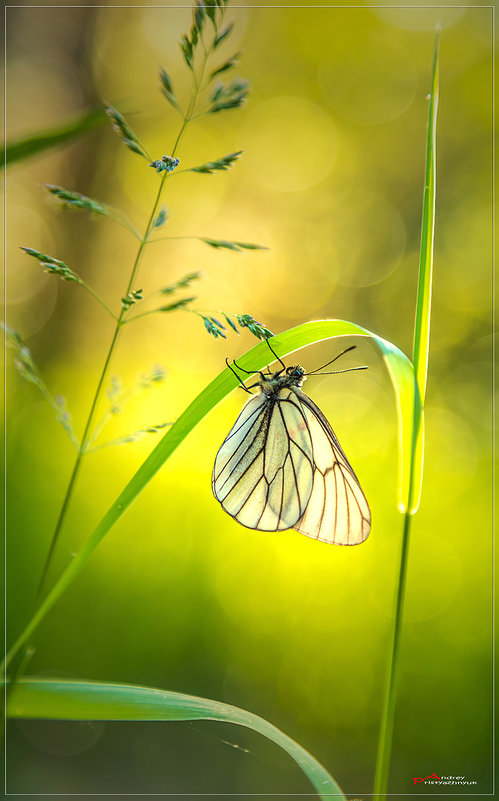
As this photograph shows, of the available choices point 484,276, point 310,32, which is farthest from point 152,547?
point 310,32

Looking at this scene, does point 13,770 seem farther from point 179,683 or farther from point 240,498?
point 240,498

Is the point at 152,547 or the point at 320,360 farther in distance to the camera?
the point at 320,360

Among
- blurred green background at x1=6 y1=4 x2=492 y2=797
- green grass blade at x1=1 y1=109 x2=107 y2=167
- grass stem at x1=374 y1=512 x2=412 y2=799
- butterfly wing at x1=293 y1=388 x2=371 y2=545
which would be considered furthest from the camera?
blurred green background at x1=6 y1=4 x2=492 y2=797

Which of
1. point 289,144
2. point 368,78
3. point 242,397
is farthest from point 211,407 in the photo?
point 368,78

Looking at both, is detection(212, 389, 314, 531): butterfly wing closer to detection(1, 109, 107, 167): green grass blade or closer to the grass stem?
the grass stem

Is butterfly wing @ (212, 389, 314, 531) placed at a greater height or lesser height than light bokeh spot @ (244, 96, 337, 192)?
lesser

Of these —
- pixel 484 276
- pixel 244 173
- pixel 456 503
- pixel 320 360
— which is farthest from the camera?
pixel 244 173

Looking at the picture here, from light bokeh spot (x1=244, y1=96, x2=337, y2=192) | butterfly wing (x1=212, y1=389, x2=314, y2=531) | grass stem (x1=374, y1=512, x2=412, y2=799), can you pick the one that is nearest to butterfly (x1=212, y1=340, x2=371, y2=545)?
butterfly wing (x1=212, y1=389, x2=314, y2=531)

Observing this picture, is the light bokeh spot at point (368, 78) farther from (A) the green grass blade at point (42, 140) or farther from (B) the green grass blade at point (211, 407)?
(B) the green grass blade at point (211, 407)
